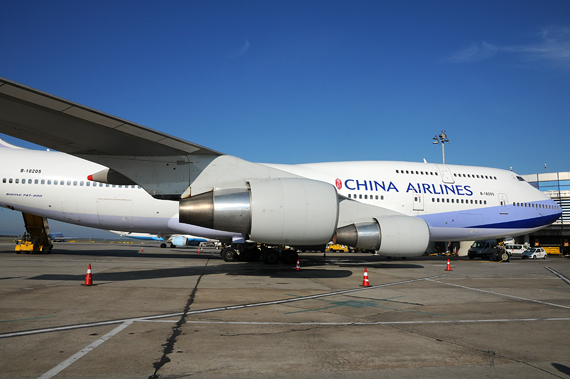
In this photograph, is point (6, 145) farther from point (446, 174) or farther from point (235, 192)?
point (446, 174)

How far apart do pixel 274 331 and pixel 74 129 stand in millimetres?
6581

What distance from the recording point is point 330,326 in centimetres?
564

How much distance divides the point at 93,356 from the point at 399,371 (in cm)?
326

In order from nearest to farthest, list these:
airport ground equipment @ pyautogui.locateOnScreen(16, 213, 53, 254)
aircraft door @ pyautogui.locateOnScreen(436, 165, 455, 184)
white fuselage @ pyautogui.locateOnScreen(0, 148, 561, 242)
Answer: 1. white fuselage @ pyautogui.locateOnScreen(0, 148, 561, 242)
2. aircraft door @ pyautogui.locateOnScreen(436, 165, 455, 184)
3. airport ground equipment @ pyautogui.locateOnScreen(16, 213, 53, 254)

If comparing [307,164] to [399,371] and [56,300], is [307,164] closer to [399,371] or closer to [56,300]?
[56,300]

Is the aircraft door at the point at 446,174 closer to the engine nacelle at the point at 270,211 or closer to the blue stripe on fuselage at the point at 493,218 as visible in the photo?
the blue stripe on fuselage at the point at 493,218

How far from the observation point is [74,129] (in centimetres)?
842

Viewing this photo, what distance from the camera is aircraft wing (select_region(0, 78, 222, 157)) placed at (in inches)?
290

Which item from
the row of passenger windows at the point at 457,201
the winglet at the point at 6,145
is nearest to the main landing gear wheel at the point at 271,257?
the row of passenger windows at the point at 457,201

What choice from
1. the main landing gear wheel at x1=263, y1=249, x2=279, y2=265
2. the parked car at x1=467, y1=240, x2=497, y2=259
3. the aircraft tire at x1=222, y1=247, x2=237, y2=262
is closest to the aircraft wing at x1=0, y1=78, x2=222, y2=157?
the main landing gear wheel at x1=263, y1=249, x2=279, y2=265

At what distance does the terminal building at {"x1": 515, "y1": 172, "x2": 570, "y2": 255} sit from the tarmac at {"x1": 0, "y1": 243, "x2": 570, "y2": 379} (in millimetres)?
35541

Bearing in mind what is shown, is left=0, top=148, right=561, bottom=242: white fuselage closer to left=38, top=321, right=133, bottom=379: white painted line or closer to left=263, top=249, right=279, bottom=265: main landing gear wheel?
left=263, top=249, right=279, bottom=265: main landing gear wheel

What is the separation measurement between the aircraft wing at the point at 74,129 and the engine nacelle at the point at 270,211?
147 cm

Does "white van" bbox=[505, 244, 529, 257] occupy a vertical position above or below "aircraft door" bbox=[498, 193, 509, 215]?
below
